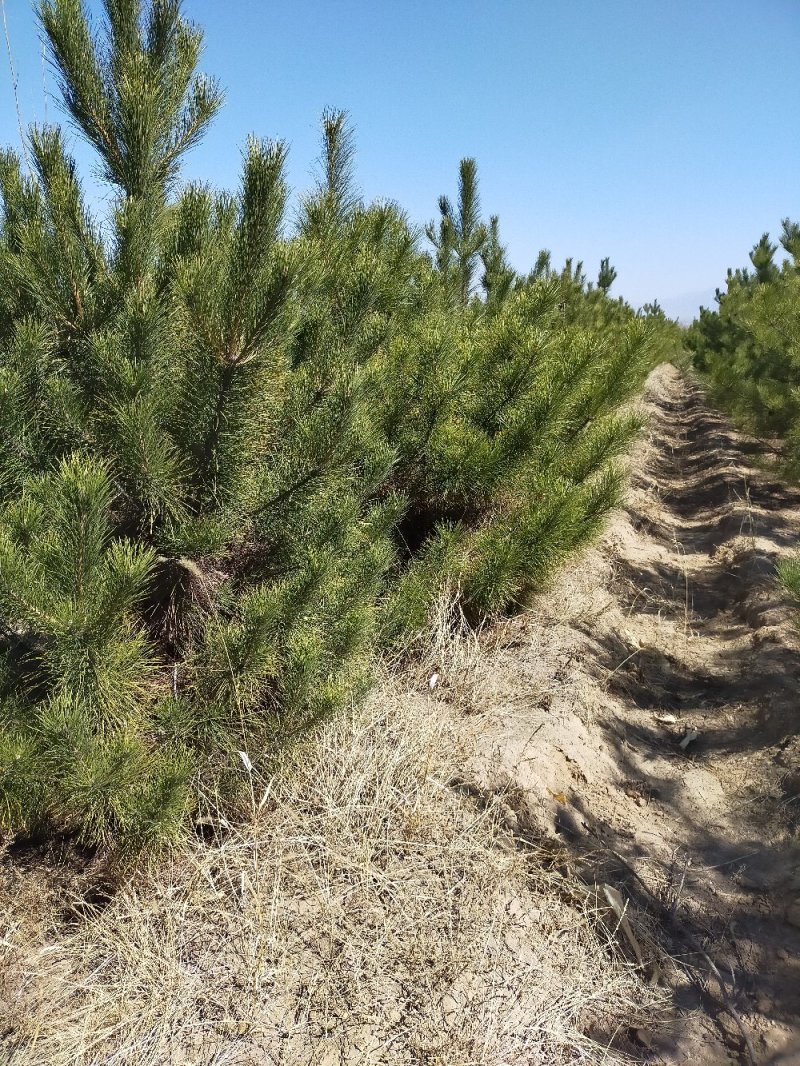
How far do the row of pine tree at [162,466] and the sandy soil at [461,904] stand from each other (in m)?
0.26

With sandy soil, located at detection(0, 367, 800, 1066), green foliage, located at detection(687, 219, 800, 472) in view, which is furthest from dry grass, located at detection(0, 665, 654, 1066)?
green foliage, located at detection(687, 219, 800, 472)

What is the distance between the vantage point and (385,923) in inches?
86.9

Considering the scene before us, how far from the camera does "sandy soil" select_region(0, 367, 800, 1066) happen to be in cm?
194

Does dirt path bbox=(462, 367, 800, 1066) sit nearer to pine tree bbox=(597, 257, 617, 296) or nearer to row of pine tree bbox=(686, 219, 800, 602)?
row of pine tree bbox=(686, 219, 800, 602)

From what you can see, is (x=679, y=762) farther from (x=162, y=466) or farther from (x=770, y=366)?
(x=770, y=366)

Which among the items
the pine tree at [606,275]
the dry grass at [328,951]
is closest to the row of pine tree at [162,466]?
the dry grass at [328,951]

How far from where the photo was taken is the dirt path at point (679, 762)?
2441 mm

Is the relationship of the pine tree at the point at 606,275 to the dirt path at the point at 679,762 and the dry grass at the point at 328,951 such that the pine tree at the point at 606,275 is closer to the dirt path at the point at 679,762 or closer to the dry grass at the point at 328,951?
the dirt path at the point at 679,762

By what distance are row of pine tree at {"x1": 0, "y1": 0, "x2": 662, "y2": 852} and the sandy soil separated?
26cm

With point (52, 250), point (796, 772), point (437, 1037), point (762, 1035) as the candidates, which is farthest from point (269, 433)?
point (796, 772)

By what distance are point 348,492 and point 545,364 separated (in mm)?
1480

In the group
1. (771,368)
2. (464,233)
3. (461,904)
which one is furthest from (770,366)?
(461,904)

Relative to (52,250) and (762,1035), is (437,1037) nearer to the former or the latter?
(762,1035)

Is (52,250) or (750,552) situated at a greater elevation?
(52,250)
